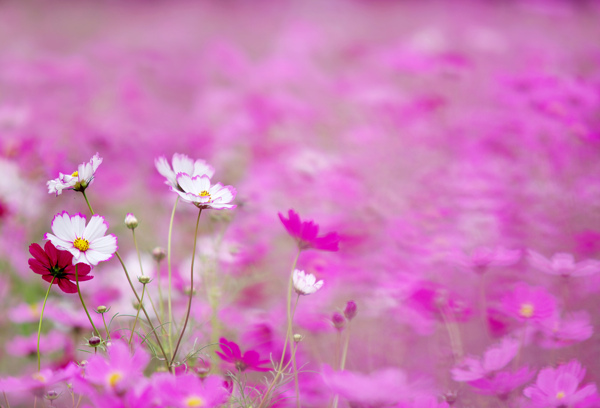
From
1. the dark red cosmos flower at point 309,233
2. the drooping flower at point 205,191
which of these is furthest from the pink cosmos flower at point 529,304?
the drooping flower at point 205,191

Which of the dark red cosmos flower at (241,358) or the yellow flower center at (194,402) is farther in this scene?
the dark red cosmos flower at (241,358)

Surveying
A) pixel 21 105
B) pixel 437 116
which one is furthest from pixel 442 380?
pixel 21 105

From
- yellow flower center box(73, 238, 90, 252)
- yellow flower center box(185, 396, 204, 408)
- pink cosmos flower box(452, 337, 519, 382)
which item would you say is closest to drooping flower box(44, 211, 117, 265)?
yellow flower center box(73, 238, 90, 252)

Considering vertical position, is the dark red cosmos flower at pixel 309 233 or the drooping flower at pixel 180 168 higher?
the drooping flower at pixel 180 168

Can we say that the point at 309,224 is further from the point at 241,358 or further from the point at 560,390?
the point at 560,390

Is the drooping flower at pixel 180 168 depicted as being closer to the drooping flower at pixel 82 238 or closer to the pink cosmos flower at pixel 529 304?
the drooping flower at pixel 82 238

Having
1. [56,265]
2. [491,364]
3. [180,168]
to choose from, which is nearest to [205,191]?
[180,168]

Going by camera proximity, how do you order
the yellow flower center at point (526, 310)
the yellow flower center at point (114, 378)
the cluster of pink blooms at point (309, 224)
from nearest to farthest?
the yellow flower center at point (114, 378) < the cluster of pink blooms at point (309, 224) < the yellow flower center at point (526, 310)

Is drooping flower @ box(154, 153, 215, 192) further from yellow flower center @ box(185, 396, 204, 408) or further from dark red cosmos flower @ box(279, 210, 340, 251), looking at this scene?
yellow flower center @ box(185, 396, 204, 408)

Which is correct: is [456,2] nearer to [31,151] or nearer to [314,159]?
[314,159]
